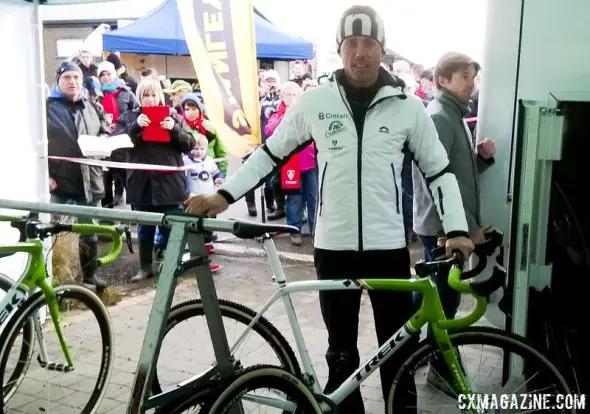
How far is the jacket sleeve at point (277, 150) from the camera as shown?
3018 millimetres

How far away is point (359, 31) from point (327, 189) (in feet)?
2.32

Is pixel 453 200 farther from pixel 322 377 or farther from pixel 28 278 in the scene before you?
pixel 28 278

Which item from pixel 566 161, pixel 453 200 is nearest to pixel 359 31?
pixel 453 200

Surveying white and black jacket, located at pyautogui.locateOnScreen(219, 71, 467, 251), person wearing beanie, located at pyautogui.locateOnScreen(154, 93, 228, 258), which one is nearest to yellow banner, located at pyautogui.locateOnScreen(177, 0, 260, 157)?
person wearing beanie, located at pyautogui.locateOnScreen(154, 93, 228, 258)

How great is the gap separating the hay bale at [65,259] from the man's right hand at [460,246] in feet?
12.3

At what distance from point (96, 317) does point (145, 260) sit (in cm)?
311

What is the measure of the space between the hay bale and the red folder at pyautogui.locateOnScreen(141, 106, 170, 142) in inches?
46.3

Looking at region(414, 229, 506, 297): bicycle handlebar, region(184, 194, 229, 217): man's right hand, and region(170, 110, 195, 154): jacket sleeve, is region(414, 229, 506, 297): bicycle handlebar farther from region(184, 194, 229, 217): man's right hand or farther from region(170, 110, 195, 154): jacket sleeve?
region(170, 110, 195, 154): jacket sleeve

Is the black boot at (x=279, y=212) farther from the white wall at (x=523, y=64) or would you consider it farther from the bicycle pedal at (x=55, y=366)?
the bicycle pedal at (x=55, y=366)

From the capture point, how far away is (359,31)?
9.40 feet

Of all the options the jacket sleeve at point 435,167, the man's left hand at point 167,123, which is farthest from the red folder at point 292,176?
the jacket sleeve at point 435,167

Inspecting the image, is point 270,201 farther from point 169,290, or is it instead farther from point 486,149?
point 169,290

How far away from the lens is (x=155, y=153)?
6.36m

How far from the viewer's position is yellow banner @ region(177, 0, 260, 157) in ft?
23.6
